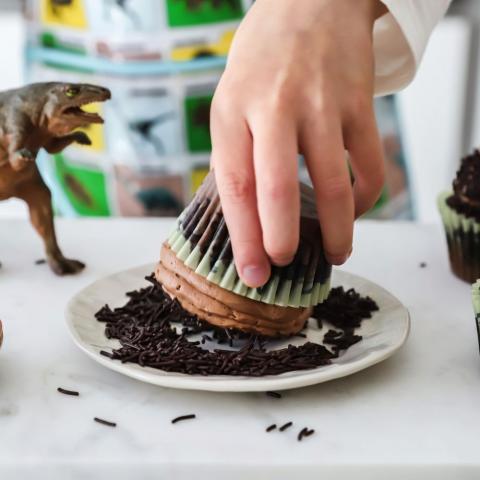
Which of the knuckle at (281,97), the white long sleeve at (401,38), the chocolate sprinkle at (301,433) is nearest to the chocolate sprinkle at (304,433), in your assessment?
the chocolate sprinkle at (301,433)

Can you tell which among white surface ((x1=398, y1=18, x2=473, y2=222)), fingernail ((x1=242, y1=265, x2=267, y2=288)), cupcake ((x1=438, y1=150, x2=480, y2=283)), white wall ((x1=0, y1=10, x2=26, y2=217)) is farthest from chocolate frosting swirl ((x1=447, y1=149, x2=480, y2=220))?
white wall ((x1=0, y1=10, x2=26, y2=217))

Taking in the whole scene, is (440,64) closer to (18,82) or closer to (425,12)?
(18,82)

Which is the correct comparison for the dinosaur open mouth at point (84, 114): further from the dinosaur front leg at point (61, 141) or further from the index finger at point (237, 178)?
the index finger at point (237, 178)

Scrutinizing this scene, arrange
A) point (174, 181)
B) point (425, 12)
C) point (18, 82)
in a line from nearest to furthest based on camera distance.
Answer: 1. point (425, 12)
2. point (174, 181)
3. point (18, 82)

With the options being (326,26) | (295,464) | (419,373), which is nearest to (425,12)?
(326,26)

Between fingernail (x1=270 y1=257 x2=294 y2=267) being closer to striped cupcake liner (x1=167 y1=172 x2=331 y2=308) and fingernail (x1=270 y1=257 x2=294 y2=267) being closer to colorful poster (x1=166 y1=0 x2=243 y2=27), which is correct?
striped cupcake liner (x1=167 y1=172 x2=331 y2=308)

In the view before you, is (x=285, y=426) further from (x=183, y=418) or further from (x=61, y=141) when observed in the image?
(x=61, y=141)
